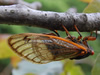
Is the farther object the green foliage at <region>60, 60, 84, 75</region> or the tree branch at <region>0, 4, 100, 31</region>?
the green foliage at <region>60, 60, 84, 75</region>

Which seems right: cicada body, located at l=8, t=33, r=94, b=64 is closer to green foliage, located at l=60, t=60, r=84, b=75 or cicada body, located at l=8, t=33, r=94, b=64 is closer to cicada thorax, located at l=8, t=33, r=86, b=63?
cicada thorax, located at l=8, t=33, r=86, b=63

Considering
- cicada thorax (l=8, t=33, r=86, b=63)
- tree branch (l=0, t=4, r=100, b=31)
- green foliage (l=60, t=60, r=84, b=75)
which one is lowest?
green foliage (l=60, t=60, r=84, b=75)

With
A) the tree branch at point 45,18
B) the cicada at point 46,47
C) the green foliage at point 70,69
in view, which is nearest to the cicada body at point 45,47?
the cicada at point 46,47

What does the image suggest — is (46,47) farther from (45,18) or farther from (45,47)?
(45,18)

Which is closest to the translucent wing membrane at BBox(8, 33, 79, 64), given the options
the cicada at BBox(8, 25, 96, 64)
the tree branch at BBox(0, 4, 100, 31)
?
the cicada at BBox(8, 25, 96, 64)

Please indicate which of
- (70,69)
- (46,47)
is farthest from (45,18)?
(70,69)

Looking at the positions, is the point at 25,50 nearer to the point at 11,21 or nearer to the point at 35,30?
the point at 11,21

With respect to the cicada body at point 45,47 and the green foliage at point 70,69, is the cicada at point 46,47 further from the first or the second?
the green foliage at point 70,69

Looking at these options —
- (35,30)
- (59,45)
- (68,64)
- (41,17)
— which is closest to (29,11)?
(41,17)
